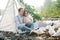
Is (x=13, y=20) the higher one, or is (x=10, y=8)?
(x=10, y=8)

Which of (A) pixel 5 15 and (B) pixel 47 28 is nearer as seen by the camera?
(B) pixel 47 28

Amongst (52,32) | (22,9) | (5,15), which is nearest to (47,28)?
(52,32)

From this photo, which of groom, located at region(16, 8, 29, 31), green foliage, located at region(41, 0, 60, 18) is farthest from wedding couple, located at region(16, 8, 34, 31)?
green foliage, located at region(41, 0, 60, 18)

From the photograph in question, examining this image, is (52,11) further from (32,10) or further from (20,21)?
(20,21)

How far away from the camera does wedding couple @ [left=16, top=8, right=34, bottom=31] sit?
1974 mm

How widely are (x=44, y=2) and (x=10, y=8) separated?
0.37 meters

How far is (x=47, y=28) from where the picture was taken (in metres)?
1.90

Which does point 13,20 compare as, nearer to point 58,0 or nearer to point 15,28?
point 15,28

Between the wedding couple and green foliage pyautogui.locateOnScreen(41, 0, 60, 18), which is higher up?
green foliage pyautogui.locateOnScreen(41, 0, 60, 18)

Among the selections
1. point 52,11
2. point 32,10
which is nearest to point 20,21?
point 32,10

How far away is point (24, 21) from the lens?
1988 millimetres

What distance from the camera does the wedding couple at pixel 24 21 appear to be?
77.7 inches

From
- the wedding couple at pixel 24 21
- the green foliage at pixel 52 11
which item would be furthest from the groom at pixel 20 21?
the green foliage at pixel 52 11

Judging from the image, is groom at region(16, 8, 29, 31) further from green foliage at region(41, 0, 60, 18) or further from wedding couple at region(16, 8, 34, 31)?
green foliage at region(41, 0, 60, 18)
